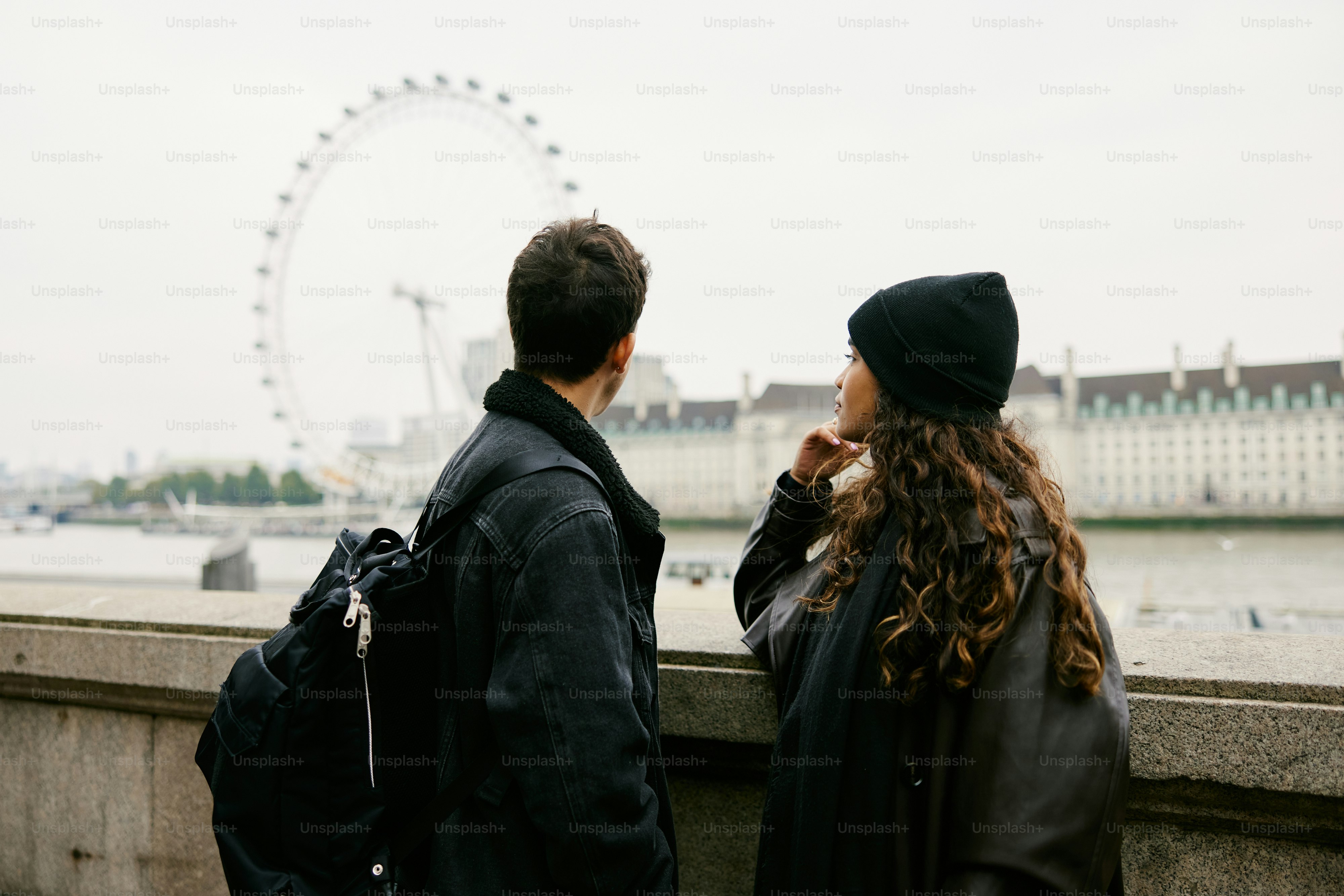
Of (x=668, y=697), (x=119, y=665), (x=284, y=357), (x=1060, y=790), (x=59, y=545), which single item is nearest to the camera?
(x=1060, y=790)

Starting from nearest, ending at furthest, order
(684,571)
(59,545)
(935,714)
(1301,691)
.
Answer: (935,714), (1301,691), (684,571), (59,545)

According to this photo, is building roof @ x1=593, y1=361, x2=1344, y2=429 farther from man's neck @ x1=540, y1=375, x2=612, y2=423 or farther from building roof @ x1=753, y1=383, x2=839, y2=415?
Result: man's neck @ x1=540, y1=375, x2=612, y2=423

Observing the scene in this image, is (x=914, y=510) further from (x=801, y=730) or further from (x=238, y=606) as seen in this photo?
(x=238, y=606)

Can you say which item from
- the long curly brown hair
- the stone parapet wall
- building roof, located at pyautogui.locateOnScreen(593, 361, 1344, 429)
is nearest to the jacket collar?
the long curly brown hair

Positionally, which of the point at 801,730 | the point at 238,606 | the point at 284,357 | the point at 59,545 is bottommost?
the point at 59,545

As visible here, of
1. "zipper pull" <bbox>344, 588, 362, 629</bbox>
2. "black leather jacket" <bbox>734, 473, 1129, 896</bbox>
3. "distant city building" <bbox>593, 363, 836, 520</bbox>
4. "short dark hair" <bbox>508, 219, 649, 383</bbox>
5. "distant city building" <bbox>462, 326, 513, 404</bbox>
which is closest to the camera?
"black leather jacket" <bbox>734, 473, 1129, 896</bbox>

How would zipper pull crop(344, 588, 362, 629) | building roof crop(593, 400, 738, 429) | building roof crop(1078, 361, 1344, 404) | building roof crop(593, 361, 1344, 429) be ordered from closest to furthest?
zipper pull crop(344, 588, 362, 629) → building roof crop(1078, 361, 1344, 404) → building roof crop(593, 361, 1344, 429) → building roof crop(593, 400, 738, 429)

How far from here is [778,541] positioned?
175cm

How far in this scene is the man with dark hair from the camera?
1.28m

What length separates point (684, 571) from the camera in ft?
95.2

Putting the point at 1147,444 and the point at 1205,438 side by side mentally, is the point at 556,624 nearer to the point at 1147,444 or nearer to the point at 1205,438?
the point at 1147,444

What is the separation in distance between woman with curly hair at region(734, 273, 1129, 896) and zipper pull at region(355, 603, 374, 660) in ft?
2.11

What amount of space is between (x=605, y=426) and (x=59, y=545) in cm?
Answer: 4412

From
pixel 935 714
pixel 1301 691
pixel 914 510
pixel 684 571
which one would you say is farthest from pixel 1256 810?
pixel 684 571
